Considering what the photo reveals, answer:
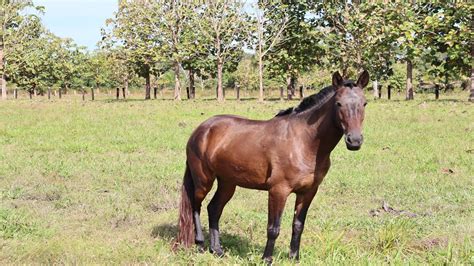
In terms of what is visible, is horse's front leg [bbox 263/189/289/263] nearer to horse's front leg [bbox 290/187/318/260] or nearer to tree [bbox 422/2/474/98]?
horse's front leg [bbox 290/187/318/260]

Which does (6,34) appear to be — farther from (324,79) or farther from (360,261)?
(360,261)

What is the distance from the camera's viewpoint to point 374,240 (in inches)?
257

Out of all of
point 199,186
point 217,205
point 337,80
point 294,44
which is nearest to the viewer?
point 337,80

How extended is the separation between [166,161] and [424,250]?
23.3 ft

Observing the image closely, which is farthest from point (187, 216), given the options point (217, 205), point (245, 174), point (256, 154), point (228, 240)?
point (256, 154)

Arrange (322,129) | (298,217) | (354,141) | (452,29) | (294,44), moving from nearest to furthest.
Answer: (354,141), (322,129), (298,217), (452,29), (294,44)

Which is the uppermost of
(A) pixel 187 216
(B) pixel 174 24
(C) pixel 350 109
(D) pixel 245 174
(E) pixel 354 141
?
(B) pixel 174 24

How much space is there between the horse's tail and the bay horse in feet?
0.04

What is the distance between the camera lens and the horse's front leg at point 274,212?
211 inches

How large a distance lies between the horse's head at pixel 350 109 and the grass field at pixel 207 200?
1.48 metres

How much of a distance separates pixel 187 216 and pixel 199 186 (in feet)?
1.50

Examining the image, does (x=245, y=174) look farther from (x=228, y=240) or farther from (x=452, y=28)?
(x=452, y=28)

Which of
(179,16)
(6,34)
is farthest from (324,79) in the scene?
(6,34)

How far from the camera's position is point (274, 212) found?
5.44 m
